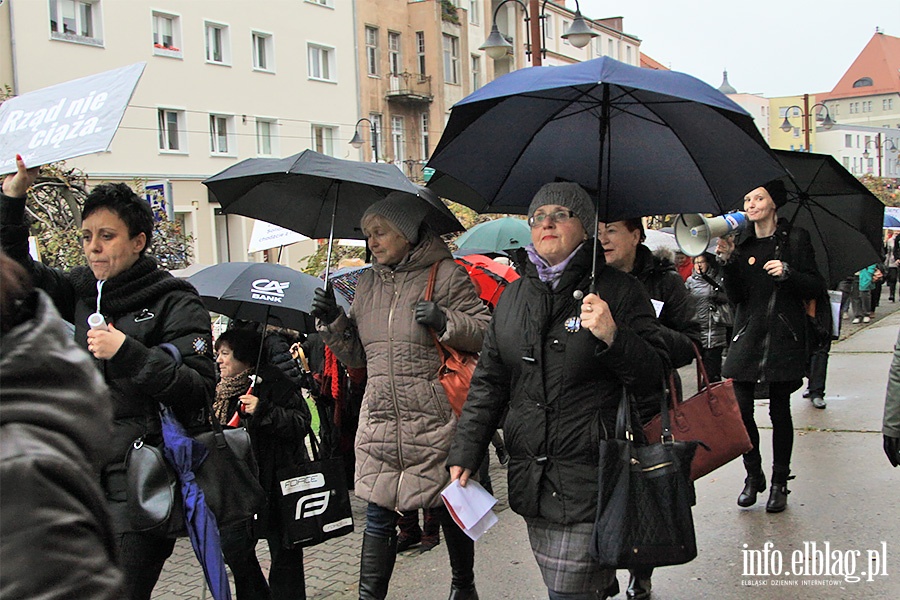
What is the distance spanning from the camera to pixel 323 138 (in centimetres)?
3716

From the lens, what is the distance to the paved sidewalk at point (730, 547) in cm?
479

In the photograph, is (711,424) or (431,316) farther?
(431,316)

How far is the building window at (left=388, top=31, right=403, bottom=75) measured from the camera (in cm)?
4216

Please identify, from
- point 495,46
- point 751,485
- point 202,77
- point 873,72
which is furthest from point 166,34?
point 873,72

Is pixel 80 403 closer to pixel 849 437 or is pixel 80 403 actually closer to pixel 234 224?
pixel 849 437

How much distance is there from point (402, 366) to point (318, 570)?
1.71m

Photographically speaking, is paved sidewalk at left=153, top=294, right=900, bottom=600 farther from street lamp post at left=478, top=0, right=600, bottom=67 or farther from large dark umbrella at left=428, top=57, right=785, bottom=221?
street lamp post at left=478, top=0, right=600, bottom=67

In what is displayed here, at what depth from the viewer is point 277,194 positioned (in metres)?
5.25

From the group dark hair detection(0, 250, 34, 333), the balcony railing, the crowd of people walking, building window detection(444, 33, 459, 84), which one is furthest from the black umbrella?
building window detection(444, 33, 459, 84)

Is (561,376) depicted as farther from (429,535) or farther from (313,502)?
(429,535)

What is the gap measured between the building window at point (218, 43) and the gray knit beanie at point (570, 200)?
99.8ft

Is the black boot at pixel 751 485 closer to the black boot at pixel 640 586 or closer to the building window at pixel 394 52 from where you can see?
the black boot at pixel 640 586

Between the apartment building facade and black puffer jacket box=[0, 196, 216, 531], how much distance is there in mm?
21692

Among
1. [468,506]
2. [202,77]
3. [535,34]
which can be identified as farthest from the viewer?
[202,77]
